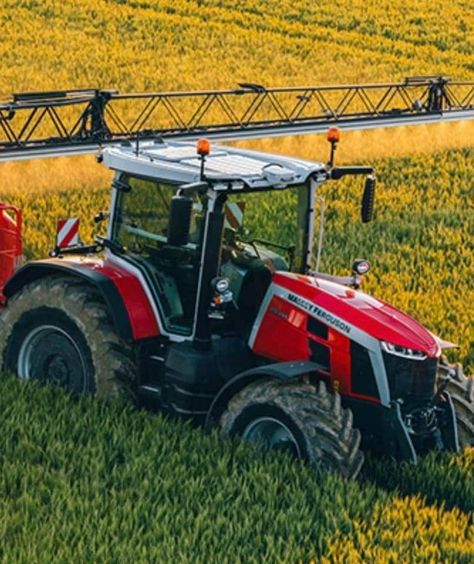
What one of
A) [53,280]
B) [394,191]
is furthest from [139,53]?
[53,280]

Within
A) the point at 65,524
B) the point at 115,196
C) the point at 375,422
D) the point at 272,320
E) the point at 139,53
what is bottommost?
the point at 65,524

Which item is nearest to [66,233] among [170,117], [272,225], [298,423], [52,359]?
[52,359]

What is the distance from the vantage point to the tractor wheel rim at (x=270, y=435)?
767 centimetres

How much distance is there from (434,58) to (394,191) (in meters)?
19.1

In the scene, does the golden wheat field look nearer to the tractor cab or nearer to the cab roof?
the tractor cab

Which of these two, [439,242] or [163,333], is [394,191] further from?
[163,333]

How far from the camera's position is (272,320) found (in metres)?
8.08

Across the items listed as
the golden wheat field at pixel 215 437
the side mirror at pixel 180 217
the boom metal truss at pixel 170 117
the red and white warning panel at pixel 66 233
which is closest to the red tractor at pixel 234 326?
the side mirror at pixel 180 217

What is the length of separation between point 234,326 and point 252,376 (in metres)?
0.61

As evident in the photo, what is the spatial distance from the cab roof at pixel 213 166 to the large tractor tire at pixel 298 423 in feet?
4.70

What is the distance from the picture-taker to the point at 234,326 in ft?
27.2

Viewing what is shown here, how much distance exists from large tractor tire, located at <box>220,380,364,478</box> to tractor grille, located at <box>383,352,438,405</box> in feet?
1.53

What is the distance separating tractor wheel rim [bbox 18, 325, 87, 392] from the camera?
864cm

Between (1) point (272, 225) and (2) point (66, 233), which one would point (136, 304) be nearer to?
(1) point (272, 225)
